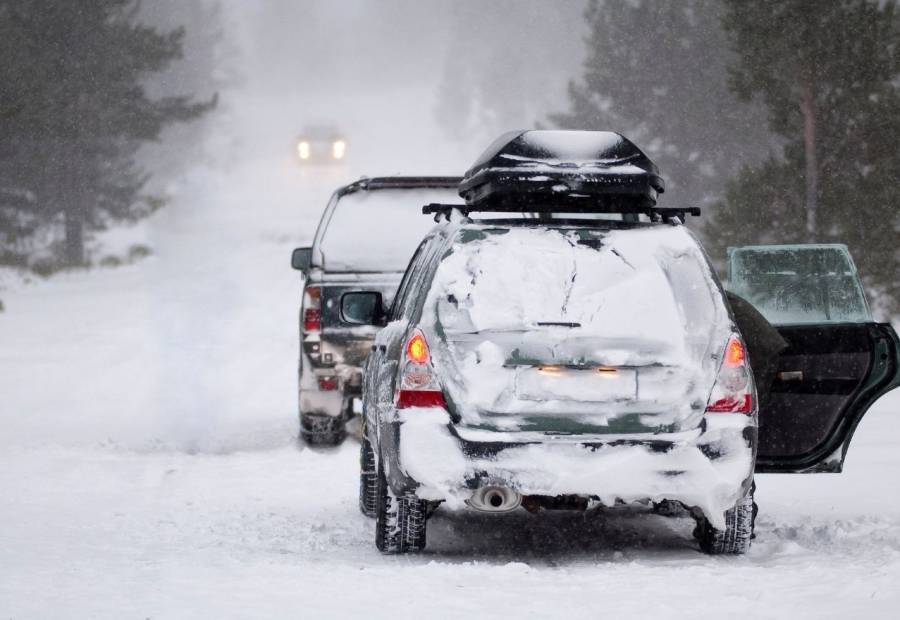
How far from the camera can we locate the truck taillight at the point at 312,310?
11984mm

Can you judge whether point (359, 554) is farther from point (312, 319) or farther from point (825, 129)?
point (825, 129)

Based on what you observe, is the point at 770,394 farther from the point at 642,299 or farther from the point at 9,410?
the point at 9,410

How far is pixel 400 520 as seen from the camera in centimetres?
740

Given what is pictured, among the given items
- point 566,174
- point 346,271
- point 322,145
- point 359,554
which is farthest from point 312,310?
point 322,145

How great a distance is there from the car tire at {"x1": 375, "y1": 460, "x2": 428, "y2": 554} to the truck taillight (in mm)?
4637

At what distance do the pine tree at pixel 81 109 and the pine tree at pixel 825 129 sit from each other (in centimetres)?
1823

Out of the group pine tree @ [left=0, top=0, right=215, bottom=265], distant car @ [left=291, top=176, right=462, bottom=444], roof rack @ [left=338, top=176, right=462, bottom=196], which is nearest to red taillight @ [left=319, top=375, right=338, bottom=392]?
distant car @ [left=291, top=176, right=462, bottom=444]

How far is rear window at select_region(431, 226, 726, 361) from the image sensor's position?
7.04 m

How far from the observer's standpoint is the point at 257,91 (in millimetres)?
140250

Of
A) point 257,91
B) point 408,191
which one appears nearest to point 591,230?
point 408,191

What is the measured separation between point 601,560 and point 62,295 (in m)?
26.9

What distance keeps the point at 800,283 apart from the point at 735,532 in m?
1.87

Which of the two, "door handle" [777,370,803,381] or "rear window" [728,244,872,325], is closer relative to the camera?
"door handle" [777,370,803,381]

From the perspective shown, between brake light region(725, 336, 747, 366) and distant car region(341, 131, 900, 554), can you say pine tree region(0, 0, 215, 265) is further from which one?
brake light region(725, 336, 747, 366)
